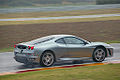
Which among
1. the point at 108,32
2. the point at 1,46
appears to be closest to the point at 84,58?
the point at 1,46

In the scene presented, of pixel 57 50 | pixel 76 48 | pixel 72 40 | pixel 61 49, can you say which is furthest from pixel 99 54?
pixel 57 50

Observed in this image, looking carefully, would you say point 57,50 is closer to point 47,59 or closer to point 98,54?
point 47,59

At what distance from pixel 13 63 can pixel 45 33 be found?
1165 cm

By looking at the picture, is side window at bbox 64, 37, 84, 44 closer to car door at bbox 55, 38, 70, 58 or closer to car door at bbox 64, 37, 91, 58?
car door at bbox 64, 37, 91, 58

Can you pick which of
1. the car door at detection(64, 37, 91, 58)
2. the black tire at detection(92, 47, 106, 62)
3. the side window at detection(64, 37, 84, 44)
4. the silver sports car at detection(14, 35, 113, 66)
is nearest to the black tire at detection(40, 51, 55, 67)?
the silver sports car at detection(14, 35, 113, 66)

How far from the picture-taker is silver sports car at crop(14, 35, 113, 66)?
10.3 m

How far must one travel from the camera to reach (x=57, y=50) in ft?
35.1

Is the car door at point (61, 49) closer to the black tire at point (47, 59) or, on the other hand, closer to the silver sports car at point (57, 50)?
the silver sports car at point (57, 50)

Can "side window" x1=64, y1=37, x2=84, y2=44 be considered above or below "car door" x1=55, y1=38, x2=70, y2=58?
above

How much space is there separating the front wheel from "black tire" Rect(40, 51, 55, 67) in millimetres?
2018

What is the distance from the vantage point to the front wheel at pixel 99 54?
11.6 meters

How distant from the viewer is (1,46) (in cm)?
1895

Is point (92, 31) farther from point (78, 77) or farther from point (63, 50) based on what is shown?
point (78, 77)

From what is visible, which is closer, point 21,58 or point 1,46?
point 21,58
